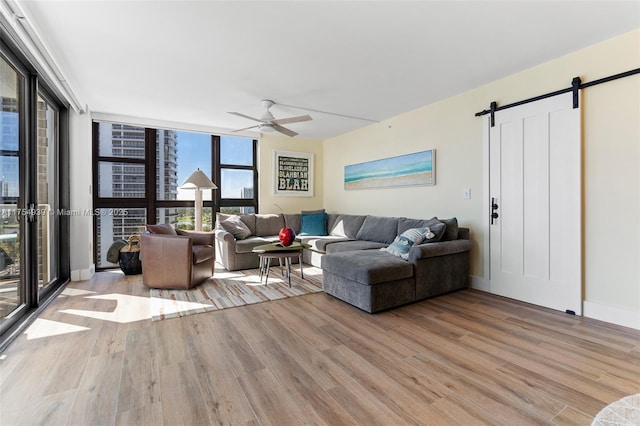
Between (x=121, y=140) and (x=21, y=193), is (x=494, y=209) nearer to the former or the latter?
(x=21, y=193)

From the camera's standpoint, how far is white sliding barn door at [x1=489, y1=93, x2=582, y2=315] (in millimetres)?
2814

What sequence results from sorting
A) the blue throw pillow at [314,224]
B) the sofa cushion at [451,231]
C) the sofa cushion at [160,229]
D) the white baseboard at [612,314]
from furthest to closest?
the blue throw pillow at [314,224] < the sofa cushion at [160,229] < the sofa cushion at [451,231] < the white baseboard at [612,314]

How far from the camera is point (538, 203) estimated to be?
3.06 meters

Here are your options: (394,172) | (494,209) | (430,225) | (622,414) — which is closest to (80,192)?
(394,172)

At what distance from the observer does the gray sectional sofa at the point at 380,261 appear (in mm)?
2908

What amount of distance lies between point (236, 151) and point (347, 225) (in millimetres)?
2594

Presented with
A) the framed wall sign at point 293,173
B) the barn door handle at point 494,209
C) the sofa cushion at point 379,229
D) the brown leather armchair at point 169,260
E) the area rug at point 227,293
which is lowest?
the area rug at point 227,293

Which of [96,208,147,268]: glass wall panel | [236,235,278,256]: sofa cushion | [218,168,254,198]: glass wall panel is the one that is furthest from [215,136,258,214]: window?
[96,208,147,268]: glass wall panel

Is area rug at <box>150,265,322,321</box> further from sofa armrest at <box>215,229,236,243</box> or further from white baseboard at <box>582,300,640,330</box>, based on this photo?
white baseboard at <box>582,300,640,330</box>

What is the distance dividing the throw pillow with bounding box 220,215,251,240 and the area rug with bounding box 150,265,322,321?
2.46ft

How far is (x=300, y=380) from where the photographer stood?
1.78 m

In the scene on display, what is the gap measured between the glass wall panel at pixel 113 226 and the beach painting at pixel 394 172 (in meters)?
3.78

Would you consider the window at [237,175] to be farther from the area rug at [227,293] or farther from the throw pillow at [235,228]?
the area rug at [227,293]

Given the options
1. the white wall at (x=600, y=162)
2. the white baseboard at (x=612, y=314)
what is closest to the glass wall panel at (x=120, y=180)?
the white wall at (x=600, y=162)
